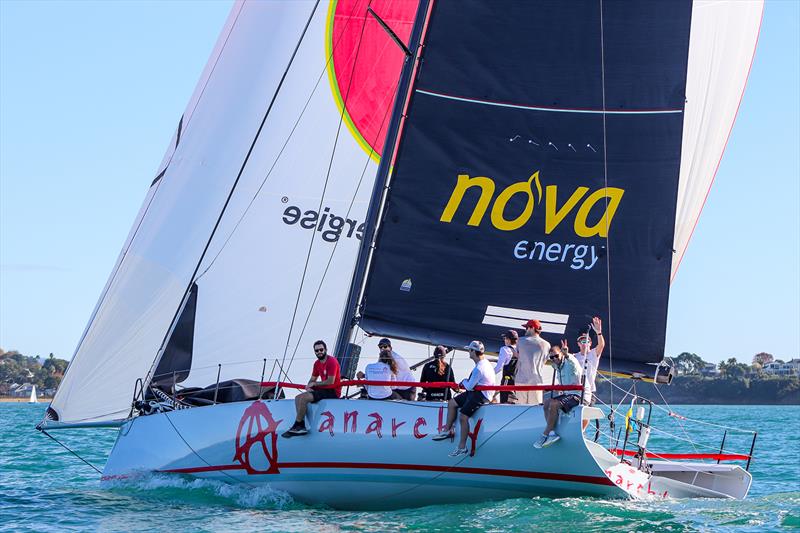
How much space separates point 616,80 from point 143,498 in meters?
6.77

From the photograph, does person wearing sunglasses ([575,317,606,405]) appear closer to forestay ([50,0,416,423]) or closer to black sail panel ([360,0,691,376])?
black sail panel ([360,0,691,376])

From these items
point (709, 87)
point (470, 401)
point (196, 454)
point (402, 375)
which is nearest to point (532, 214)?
point (402, 375)

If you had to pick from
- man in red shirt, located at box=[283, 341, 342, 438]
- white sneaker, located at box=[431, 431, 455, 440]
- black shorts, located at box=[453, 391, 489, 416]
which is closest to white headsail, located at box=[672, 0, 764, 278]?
black shorts, located at box=[453, 391, 489, 416]

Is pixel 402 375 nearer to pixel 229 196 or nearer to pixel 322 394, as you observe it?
pixel 322 394

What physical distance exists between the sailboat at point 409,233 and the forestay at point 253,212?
28 millimetres

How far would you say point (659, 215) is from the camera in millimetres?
11742

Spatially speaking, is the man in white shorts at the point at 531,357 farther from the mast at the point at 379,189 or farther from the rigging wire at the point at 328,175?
the rigging wire at the point at 328,175

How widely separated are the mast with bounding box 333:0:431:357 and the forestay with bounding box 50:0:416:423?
4.17 feet

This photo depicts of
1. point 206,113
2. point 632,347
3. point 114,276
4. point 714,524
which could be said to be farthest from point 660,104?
point 114,276

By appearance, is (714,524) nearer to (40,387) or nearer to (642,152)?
(642,152)

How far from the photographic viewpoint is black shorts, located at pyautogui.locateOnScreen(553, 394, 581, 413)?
9.56 metres

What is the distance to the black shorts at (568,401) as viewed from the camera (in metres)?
9.56

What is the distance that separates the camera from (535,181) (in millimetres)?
11648

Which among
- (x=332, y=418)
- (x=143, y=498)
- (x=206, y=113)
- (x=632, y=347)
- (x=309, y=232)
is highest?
(x=206, y=113)
